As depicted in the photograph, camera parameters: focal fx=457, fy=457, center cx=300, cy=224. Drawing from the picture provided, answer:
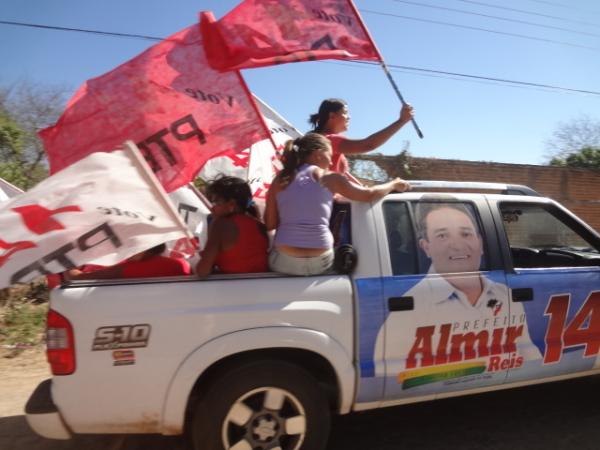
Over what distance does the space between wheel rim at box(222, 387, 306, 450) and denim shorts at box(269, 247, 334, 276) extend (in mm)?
671

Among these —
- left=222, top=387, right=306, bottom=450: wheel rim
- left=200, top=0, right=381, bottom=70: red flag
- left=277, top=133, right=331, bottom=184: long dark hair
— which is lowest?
left=222, top=387, right=306, bottom=450: wheel rim

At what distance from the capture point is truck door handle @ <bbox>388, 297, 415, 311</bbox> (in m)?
2.74

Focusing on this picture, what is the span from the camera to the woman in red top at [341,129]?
3400 millimetres

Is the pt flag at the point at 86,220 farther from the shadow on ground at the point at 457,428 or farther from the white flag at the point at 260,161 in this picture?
the white flag at the point at 260,161

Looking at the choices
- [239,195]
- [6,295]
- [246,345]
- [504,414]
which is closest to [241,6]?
[239,195]

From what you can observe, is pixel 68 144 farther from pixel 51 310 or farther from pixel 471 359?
pixel 471 359

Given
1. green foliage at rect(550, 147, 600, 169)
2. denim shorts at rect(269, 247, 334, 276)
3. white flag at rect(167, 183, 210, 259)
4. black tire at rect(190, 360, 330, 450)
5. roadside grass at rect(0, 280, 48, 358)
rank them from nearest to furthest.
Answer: black tire at rect(190, 360, 330, 450) < denim shorts at rect(269, 247, 334, 276) < white flag at rect(167, 183, 210, 259) < roadside grass at rect(0, 280, 48, 358) < green foliage at rect(550, 147, 600, 169)

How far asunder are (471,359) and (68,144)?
121 inches

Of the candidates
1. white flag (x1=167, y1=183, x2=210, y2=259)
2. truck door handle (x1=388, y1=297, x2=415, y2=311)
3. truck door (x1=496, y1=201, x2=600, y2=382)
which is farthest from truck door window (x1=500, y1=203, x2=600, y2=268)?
white flag (x1=167, y1=183, x2=210, y2=259)

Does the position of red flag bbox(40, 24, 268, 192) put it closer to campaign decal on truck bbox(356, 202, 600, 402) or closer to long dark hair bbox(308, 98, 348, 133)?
long dark hair bbox(308, 98, 348, 133)

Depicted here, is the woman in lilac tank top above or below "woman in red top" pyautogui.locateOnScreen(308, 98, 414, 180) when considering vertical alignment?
below

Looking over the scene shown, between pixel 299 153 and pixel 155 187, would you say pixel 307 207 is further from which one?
pixel 155 187

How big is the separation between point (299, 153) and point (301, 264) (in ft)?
2.43

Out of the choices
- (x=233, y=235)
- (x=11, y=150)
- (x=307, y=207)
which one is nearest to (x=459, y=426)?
(x=307, y=207)
